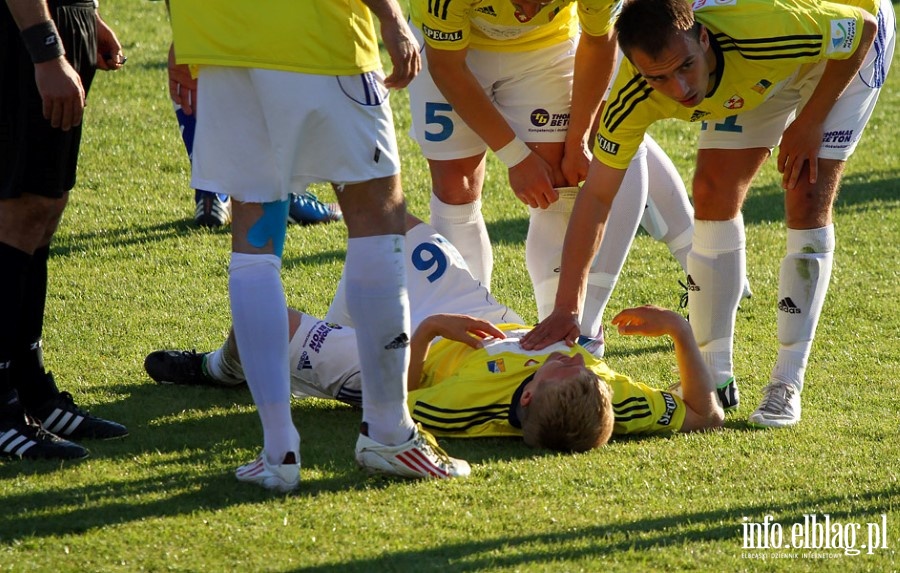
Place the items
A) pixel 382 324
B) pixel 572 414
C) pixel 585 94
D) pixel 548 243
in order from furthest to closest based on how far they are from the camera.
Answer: pixel 548 243
pixel 585 94
pixel 572 414
pixel 382 324

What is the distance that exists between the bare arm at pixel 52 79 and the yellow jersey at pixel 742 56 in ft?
5.21

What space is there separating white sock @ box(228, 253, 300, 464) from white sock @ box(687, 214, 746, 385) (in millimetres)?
1642

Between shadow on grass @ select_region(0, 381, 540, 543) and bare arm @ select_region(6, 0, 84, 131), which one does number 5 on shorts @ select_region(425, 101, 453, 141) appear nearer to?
shadow on grass @ select_region(0, 381, 540, 543)

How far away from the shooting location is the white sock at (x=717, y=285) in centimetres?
436

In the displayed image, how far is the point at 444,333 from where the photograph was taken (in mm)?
4047

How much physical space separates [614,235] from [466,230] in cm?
55

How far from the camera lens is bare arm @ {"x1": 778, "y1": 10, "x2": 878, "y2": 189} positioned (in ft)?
13.0

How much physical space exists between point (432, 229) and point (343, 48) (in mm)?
1323

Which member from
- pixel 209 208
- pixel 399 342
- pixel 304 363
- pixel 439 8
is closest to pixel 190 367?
pixel 304 363

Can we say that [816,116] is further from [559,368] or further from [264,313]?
[264,313]

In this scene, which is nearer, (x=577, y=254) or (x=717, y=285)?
(x=577, y=254)

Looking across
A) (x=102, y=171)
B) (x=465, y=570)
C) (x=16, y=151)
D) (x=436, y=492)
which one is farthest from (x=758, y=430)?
(x=102, y=171)

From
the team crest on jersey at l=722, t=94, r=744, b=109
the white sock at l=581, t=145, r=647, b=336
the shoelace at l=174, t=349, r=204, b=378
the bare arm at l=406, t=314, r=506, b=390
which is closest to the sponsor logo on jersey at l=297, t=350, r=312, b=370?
the bare arm at l=406, t=314, r=506, b=390

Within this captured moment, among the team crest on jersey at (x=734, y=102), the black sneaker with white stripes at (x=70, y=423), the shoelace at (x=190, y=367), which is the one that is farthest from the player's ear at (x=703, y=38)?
the black sneaker with white stripes at (x=70, y=423)
